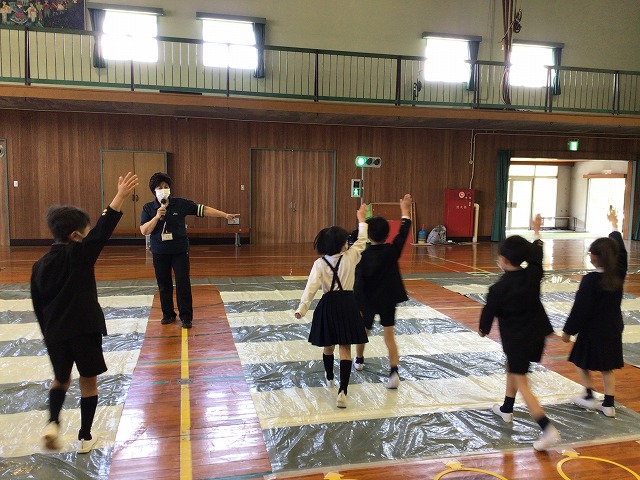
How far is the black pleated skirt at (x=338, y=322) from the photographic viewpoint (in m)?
3.38

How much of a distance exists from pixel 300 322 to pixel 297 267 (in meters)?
3.82

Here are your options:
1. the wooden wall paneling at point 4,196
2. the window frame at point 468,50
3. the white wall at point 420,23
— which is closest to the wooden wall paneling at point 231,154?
the wooden wall paneling at point 4,196

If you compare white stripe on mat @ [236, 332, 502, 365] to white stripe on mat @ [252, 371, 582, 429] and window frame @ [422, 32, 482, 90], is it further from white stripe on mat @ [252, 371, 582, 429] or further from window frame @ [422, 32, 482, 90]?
window frame @ [422, 32, 482, 90]

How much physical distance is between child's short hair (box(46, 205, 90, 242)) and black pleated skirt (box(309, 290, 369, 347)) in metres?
1.59

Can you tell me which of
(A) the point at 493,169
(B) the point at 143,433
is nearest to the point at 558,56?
(A) the point at 493,169

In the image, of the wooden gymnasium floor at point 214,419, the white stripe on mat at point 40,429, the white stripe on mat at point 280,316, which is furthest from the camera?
the white stripe on mat at point 280,316

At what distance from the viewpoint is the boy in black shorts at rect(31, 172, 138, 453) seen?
103 inches

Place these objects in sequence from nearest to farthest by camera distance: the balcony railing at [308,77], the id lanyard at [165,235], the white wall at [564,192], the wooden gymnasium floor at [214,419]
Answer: the wooden gymnasium floor at [214,419] < the id lanyard at [165,235] < the balcony railing at [308,77] < the white wall at [564,192]

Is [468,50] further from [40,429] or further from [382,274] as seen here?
[40,429]

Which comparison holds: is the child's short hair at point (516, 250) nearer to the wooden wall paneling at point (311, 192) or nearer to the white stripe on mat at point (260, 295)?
the white stripe on mat at point (260, 295)

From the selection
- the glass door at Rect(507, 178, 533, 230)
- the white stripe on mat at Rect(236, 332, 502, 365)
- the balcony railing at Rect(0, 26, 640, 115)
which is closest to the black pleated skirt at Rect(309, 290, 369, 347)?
the white stripe on mat at Rect(236, 332, 502, 365)

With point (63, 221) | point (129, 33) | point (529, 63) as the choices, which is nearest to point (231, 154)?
point (129, 33)

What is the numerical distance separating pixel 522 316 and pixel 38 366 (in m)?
3.78

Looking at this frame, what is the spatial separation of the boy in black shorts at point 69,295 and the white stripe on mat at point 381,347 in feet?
6.03
